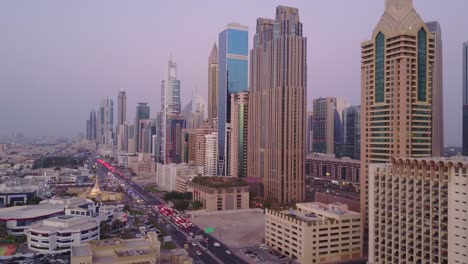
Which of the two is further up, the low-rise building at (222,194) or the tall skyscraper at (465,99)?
the tall skyscraper at (465,99)

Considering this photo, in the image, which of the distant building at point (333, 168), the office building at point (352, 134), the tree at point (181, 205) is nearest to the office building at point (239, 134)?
the distant building at point (333, 168)

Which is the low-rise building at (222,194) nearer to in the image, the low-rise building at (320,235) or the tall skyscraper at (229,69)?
the low-rise building at (320,235)

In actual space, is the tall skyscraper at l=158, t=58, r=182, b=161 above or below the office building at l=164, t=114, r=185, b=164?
above

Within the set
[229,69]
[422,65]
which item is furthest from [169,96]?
[422,65]

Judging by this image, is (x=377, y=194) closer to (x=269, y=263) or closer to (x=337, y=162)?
(x=269, y=263)

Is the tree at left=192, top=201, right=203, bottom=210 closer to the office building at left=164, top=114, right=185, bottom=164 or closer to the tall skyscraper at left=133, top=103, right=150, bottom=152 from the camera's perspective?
the office building at left=164, top=114, right=185, bottom=164

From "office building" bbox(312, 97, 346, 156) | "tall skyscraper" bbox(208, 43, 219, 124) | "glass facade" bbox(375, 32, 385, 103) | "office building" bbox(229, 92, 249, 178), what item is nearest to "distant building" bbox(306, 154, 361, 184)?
"office building" bbox(312, 97, 346, 156)
